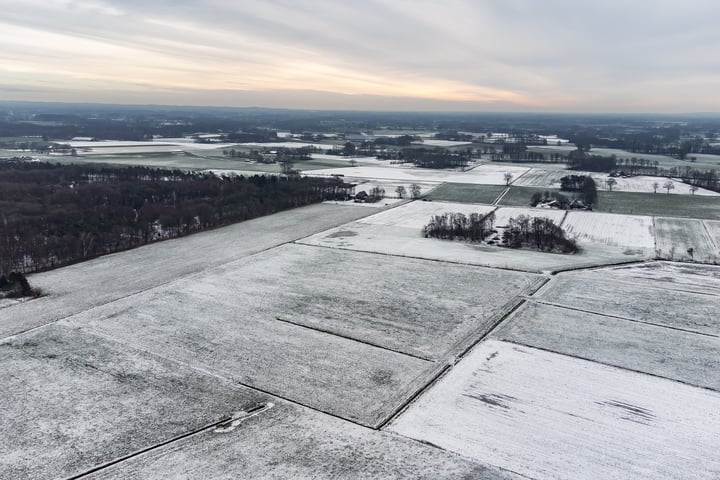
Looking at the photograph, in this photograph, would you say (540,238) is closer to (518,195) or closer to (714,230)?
(714,230)

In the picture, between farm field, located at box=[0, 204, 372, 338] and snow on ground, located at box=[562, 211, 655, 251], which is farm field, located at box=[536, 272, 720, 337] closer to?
snow on ground, located at box=[562, 211, 655, 251]

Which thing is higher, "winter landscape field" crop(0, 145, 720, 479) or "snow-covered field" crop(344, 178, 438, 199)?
"snow-covered field" crop(344, 178, 438, 199)

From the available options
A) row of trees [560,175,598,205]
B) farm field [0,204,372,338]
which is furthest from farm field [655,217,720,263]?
farm field [0,204,372,338]

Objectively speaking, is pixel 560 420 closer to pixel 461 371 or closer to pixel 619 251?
pixel 461 371

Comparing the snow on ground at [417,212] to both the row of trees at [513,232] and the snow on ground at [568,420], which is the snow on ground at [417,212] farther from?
the snow on ground at [568,420]

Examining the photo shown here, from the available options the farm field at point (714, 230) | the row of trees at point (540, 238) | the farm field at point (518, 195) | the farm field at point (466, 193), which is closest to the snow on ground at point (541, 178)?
the farm field at point (518, 195)

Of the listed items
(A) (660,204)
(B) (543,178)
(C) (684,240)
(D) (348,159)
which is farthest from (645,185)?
(D) (348,159)

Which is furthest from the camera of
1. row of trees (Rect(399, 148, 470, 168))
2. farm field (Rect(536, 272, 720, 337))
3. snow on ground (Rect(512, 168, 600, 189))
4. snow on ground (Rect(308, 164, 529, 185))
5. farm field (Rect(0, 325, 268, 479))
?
row of trees (Rect(399, 148, 470, 168))
